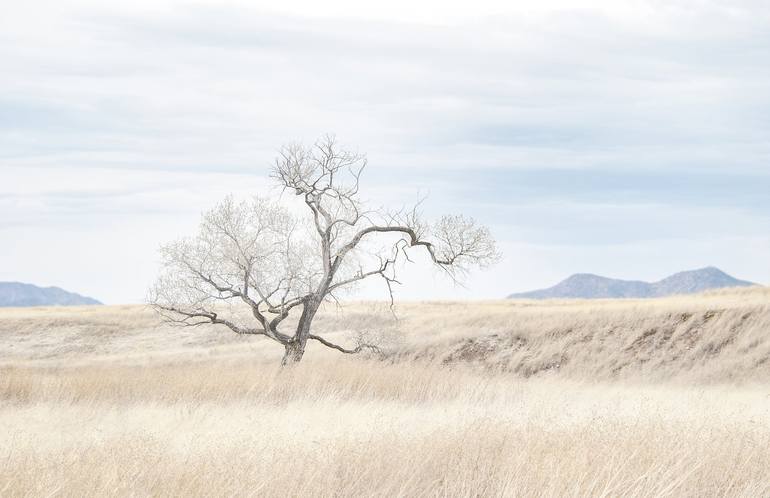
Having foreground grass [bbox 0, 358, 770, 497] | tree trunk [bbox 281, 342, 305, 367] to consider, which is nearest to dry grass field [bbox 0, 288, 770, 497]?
foreground grass [bbox 0, 358, 770, 497]

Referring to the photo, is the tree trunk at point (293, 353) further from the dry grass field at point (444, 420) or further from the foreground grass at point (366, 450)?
the foreground grass at point (366, 450)


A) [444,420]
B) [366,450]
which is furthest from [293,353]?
[366,450]

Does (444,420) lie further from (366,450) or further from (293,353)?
(293,353)

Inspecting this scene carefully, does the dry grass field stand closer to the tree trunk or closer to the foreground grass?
the foreground grass

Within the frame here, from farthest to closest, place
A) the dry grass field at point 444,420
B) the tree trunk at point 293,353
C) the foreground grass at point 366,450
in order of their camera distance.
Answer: the tree trunk at point 293,353, the dry grass field at point 444,420, the foreground grass at point 366,450

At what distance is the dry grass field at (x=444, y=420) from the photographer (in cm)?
709

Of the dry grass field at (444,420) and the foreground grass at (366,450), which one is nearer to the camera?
the foreground grass at (366,450)

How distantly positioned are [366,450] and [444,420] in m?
3.39

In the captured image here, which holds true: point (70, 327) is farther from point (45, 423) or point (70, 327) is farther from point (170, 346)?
point (45, 423)

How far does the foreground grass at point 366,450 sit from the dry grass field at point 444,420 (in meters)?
0.03

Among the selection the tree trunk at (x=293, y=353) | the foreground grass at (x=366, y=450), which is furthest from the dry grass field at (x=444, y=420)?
the tree trunk at (x=293, y=353)

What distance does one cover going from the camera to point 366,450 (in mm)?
7980

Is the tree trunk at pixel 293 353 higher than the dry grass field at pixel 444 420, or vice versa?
the tree trunk at pixel 293 353

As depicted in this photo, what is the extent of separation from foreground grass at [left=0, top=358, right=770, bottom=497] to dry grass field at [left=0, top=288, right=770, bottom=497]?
32mm
